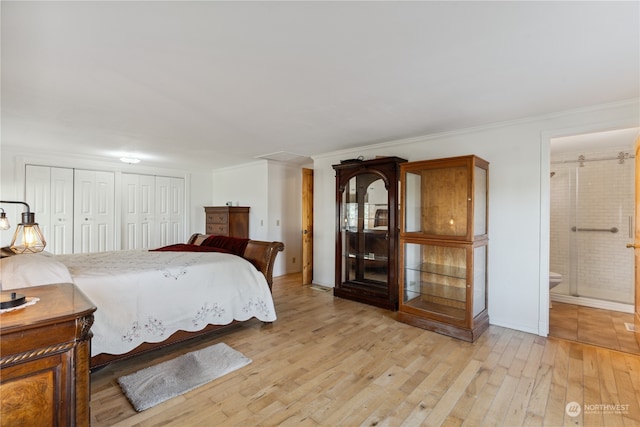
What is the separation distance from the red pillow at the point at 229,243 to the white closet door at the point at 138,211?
2593 millimetres

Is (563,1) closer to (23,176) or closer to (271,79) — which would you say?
(271,79)

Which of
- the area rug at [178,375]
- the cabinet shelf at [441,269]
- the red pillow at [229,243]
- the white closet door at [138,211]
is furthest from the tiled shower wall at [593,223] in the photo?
the white closet door at [138,211]

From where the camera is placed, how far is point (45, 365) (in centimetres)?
104

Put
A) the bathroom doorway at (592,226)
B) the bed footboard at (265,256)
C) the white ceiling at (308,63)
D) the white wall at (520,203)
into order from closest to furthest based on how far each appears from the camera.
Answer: the white ceiling at (308,63) → the white wall at (520,203) → the bed footboard at (265,256) → the bathroom doorway at (592,226)

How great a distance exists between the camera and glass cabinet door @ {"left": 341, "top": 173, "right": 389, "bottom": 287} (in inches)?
160

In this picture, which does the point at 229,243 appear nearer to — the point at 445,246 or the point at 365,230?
Answer: the point at 365,230

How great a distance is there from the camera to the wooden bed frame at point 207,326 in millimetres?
2256

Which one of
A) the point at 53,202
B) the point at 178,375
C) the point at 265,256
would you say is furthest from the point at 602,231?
the point at 53,202

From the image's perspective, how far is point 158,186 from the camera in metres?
6.03

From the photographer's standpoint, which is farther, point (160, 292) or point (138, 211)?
point (138, 211)

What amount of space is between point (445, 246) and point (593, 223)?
8.83 ft

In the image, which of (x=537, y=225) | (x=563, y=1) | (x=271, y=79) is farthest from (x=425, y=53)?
(x=537, y=225)

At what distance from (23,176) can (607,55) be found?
6.85 m

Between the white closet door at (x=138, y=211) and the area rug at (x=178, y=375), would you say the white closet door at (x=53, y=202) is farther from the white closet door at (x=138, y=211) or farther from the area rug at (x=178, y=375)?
the area rug at (x=178, y=375)
